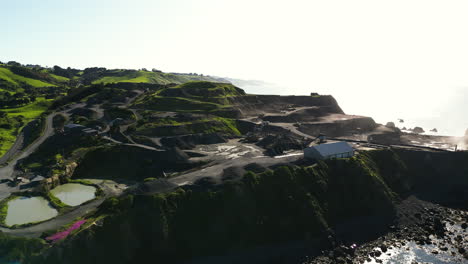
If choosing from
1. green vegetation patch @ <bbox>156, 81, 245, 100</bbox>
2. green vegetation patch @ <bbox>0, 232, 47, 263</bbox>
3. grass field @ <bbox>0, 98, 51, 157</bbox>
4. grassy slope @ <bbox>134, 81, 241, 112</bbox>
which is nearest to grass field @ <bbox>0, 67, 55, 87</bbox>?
grass field @ <bbox>0, 98, 51, 157</bbox>

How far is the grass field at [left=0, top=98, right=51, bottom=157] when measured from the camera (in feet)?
267

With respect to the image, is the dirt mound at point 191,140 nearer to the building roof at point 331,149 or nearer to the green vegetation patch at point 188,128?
the green vegetation patch at point 188,128

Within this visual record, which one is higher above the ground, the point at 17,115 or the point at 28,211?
the point at 17,115

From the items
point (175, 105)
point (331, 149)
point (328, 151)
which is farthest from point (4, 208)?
point (175, 105)

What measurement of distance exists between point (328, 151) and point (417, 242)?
23.1m

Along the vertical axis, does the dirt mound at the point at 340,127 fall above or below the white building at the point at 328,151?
above

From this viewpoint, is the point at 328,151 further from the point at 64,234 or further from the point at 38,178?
the point at 38,178

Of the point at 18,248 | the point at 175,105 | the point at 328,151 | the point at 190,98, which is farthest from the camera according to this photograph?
the point at 190,98

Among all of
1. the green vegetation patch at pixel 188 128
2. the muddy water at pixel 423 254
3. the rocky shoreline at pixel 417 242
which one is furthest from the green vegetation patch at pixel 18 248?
the muddy water at pixel 423 254

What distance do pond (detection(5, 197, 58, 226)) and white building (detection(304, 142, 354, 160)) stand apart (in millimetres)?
50046

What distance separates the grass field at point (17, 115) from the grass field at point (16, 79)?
65120 mm

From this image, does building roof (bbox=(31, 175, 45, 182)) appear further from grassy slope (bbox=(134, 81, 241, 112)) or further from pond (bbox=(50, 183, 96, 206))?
grassy slope (bbox=(134, 81, 241, 112))

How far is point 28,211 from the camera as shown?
4675 centimetres

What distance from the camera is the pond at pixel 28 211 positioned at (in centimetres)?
4397
